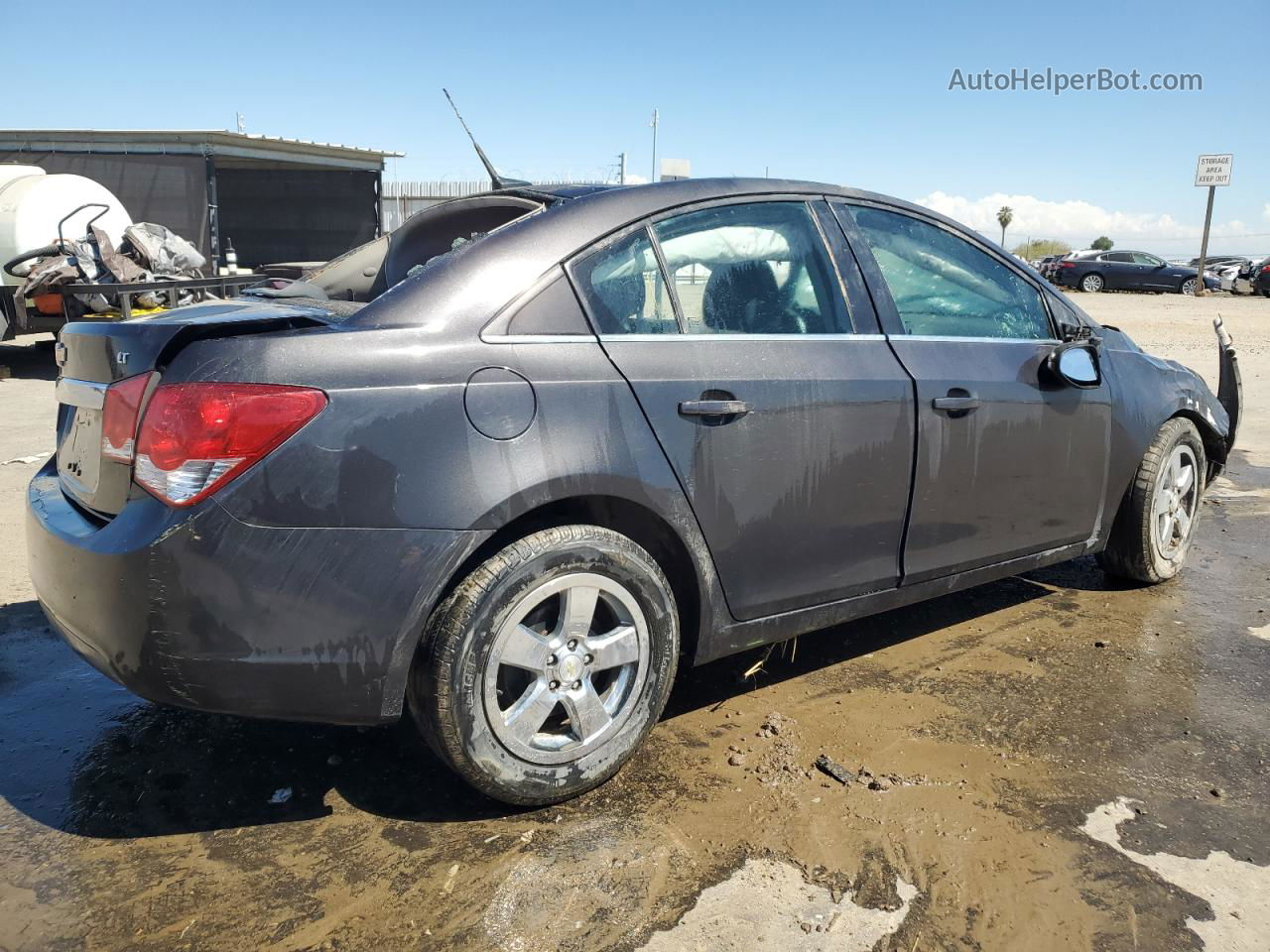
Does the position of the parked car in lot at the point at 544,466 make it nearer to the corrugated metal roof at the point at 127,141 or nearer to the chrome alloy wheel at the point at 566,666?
the chrome alloy wheel at the point at 566,666

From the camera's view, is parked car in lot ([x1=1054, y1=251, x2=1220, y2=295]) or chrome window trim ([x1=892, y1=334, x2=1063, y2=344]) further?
parked car in lot ([x1=1054, y1=251, x2=1220, y2=295])

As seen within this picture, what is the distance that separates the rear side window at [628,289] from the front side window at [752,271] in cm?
6

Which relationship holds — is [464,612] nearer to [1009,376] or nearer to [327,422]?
[327,422]

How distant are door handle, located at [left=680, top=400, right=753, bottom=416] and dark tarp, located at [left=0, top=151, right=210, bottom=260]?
16391 mm

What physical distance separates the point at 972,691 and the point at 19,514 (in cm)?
488

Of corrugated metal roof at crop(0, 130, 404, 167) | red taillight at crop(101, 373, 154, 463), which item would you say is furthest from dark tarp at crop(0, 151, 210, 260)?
red taillight at crop(101, 373, 154, 463)

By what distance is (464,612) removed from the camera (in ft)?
7.70

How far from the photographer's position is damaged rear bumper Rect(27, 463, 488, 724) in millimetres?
2176

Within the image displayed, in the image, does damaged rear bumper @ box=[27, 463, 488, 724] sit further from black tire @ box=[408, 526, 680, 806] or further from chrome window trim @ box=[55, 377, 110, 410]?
chrome window trim @ box=[55, 377, 110, 410]

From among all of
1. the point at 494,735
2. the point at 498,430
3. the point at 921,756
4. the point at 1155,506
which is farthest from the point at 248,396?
the point at 1155,506

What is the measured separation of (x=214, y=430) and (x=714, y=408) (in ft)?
4.16

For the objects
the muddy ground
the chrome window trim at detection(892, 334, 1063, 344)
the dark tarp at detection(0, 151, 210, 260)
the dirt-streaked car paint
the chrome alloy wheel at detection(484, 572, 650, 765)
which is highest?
the dark tarp at detection(0, 151, 210, 260)

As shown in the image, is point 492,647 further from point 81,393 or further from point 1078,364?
point 1078,364

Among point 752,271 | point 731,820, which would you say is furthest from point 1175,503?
point 731,820
